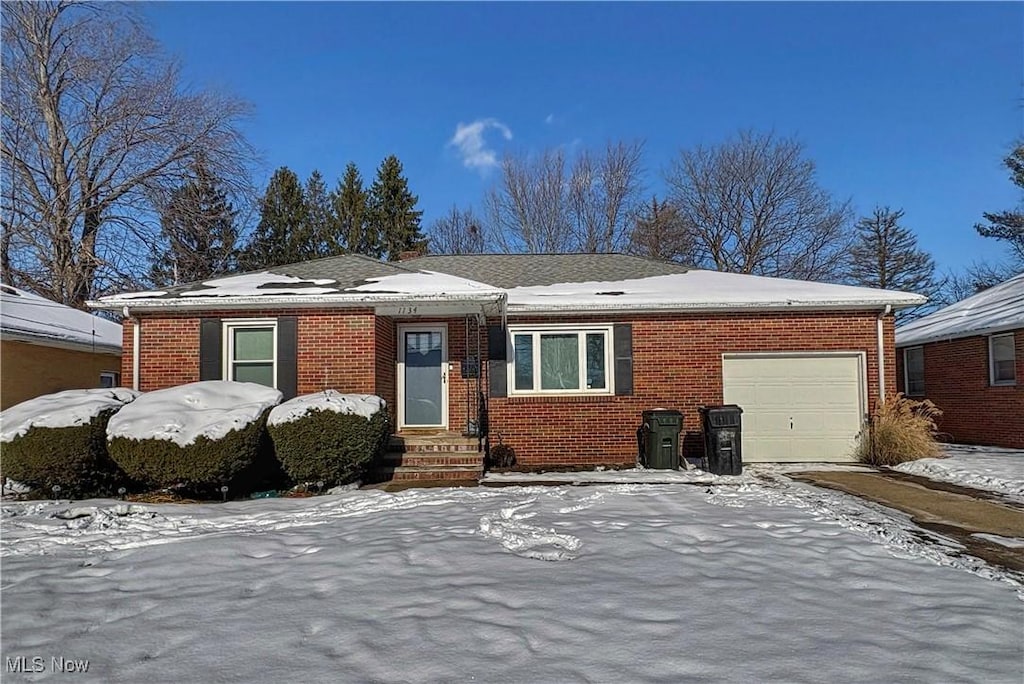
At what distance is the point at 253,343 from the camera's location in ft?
32.3

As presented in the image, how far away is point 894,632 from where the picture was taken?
10.8ft

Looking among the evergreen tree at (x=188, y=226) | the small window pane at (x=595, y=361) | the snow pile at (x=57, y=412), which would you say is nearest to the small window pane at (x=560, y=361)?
the small window pane at (x=595, y=361)

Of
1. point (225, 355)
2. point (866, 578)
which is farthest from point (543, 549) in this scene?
point (225, 355)

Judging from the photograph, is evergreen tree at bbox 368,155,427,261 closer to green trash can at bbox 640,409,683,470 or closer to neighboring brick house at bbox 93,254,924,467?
neighboring brick house at bbox 93,254,924,467

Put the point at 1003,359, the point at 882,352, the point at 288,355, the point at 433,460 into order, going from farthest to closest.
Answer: the point at 1003,359
the point at 882,352
the point at 288,355
the point at 433,460

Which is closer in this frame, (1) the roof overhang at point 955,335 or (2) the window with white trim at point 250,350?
(2) the window with white trim at point 250,350

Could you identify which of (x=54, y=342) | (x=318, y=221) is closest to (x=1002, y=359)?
(x=54, y=342)

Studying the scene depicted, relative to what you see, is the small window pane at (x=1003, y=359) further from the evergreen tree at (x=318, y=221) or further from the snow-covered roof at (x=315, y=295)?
the evergreen tree at (x=318, y=221)

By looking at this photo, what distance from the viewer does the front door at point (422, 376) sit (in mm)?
10695

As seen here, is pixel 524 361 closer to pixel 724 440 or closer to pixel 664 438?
pixel 664 438

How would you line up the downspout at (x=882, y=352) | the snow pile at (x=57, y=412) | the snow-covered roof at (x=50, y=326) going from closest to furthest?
1. the snow pile at (x=57, y=412)
2. the downspout at (x=882, y=352)
3. the snow-covered roof at (x=50, y=326)

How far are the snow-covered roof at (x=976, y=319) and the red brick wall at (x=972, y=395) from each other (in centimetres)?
29

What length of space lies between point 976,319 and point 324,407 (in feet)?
46.7

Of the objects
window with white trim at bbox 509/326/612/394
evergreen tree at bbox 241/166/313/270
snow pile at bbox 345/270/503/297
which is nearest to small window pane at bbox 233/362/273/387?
snow pile at bbox 345/270/503/297
